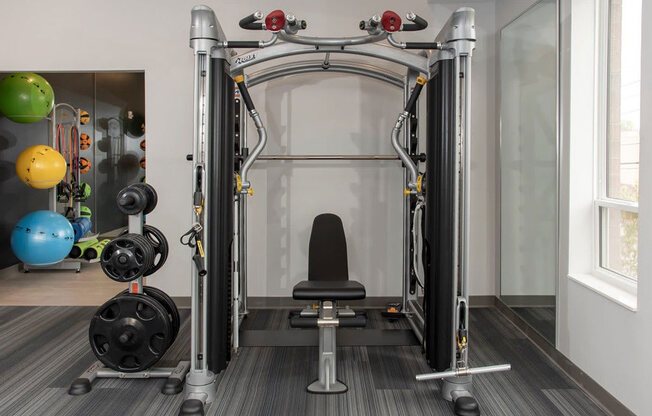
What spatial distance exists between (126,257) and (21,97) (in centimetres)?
285

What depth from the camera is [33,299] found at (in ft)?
15.0

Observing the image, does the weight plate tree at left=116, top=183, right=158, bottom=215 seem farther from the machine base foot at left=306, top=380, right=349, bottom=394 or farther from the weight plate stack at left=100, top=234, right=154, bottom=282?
the machine base foot at left=306, top=380, right=349, bottom=394

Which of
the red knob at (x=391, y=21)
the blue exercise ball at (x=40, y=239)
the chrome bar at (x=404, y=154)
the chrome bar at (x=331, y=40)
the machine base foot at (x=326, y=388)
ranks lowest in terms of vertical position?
the machine base foot at (x=326, y=388)

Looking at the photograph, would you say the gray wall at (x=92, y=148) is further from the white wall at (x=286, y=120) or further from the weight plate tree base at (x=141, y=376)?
the weight plate tree base at (x=141, y=376)

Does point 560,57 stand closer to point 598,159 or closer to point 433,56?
point 598,159

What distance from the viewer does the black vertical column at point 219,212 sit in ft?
8.41

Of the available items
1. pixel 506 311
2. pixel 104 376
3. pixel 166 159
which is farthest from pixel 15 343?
pixel 506 311

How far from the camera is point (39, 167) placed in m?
4.76

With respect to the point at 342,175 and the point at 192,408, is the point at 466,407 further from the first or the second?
the point at 342,175

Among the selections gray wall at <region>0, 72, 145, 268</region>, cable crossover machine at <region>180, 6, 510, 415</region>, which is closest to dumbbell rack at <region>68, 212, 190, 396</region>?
cable crossover machine at <region>180, 6, 510, 415</region>

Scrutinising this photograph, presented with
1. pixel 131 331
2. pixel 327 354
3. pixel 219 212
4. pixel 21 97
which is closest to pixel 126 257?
Result: pixel 131 331

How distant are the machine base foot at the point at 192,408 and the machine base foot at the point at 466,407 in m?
1.18

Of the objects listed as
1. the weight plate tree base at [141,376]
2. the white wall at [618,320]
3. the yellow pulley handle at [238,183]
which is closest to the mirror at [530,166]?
the white wall at [618,320]

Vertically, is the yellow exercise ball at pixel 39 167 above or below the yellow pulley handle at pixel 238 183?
above
